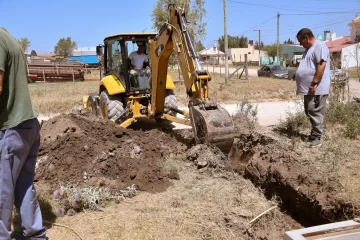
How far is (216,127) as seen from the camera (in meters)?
5.12

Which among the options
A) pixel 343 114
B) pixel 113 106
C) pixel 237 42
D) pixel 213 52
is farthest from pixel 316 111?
pixel 237 42

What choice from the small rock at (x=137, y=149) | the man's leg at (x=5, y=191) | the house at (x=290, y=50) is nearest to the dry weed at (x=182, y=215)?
the man's leg at (x=5, y=191)

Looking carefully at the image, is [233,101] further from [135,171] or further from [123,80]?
[135,171]

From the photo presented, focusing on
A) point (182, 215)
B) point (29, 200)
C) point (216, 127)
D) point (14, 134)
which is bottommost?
point (182, 215)

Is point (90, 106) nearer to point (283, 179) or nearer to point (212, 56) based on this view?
point (283, 179)

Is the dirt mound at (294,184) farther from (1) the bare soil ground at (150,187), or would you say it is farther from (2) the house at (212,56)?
(2) the house at (212,56)

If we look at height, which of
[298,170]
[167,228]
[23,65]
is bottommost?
[167,228]

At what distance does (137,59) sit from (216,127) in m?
3.73

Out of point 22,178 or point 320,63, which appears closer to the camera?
point 22,178

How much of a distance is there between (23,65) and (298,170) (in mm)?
3364

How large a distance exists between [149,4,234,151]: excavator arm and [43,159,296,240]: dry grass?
74 cm

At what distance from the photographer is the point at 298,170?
4555 millimetres

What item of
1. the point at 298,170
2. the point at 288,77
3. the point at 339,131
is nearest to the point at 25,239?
the point at 298,170

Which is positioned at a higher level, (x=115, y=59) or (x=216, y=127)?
(x=115, y=59)
